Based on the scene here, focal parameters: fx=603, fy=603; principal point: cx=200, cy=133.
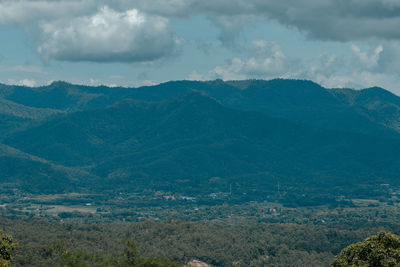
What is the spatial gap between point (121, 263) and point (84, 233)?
101863 millimetres

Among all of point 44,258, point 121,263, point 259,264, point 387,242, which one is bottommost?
point 259,264

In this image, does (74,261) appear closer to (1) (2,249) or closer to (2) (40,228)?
(1) (2,249)

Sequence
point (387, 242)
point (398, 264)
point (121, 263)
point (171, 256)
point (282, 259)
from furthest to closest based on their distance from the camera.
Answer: point (282, 259) → point (171, 256) → point (121, 263) → point (387, 242) → point (398, 264)

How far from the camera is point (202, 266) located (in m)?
187

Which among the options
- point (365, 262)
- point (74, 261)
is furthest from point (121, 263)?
point (365, 262)

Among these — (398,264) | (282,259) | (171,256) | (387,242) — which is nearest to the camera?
(398,264)

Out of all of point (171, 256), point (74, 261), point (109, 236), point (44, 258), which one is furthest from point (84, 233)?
point (74, 261)

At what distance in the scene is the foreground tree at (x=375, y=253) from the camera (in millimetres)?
75938

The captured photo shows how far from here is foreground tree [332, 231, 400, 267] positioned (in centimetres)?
7594

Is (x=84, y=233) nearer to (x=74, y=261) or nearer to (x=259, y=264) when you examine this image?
(x=259, y=264)

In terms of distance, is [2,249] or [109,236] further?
[109,236]

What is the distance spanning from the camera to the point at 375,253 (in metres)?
77.0

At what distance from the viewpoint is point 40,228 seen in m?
196

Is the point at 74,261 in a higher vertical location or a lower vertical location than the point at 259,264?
higher
